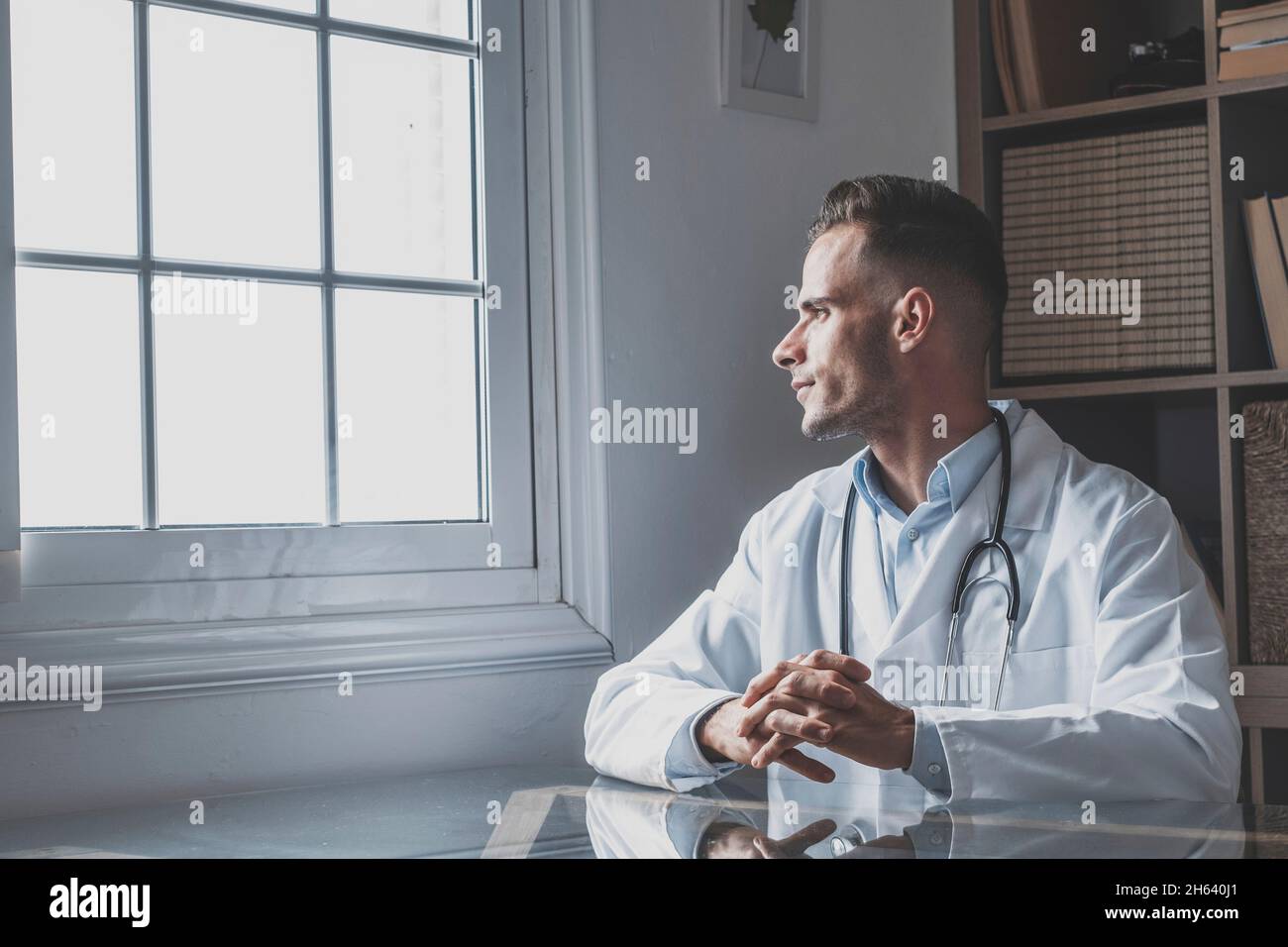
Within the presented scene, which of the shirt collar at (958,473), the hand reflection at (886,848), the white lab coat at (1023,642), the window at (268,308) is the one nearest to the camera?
the hand reflection at (886,848)

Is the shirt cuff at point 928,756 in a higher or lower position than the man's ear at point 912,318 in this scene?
lower

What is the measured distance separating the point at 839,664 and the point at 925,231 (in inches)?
25.8

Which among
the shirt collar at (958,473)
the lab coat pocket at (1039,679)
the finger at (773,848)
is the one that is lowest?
the finger at (773,848)

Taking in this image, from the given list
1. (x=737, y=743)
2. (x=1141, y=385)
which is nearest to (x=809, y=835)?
(x=737, y=743)

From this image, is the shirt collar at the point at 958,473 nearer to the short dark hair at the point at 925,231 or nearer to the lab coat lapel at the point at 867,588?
the lab coat lapel at the point at 867,588

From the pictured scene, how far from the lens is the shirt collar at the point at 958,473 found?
161 centimetres

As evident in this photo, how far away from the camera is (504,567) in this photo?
1793mm

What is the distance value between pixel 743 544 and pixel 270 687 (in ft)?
2.12

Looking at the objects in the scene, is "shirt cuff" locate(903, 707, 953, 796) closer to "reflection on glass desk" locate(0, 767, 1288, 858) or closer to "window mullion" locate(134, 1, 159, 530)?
"reflection on glass desk" locate(0, 767, 1288, 858)

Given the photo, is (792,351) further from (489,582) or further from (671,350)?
(489,582)

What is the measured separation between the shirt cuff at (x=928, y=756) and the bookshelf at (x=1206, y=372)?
87 cm

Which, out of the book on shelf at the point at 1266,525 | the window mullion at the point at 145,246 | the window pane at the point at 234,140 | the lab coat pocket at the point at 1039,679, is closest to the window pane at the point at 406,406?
the window pane at the point at 234,140

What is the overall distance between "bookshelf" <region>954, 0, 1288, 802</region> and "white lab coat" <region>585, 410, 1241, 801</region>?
0.48 m

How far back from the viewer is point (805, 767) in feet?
4.34
